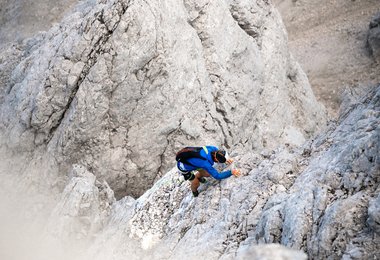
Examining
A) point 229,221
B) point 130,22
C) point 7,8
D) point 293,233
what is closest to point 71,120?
point 130,22

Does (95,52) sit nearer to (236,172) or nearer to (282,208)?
(236,172)

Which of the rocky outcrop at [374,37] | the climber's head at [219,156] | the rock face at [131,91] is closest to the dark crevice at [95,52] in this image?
the rock face at [131,91]

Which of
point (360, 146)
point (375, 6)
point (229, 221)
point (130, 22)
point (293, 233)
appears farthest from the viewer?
point (375, 6)

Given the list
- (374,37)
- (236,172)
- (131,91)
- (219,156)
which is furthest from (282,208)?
(374,37)

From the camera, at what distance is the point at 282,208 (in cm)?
870

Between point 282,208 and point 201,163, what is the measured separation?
2.94 meters

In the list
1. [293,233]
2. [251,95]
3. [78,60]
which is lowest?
[251,95]

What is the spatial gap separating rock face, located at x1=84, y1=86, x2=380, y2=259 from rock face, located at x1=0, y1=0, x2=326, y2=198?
12.2 feet

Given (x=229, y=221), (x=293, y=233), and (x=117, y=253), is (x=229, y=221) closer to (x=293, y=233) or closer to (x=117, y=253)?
(x=293, y=233)

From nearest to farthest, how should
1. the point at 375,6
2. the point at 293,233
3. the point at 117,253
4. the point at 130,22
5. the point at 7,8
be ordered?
the point at 293,233
the point at 117,253
the point at 130,22
the point at 7,8
the point at 375,6

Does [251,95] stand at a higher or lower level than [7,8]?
lower

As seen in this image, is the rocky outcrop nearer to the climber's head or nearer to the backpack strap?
the climber's head

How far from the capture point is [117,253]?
1163cm

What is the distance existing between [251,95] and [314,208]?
12.2 meters
